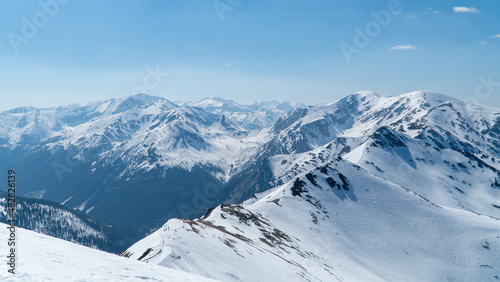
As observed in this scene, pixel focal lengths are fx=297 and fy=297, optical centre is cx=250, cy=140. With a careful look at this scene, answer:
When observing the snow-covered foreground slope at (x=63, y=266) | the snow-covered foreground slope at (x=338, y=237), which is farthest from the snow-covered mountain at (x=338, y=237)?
the snow-covered foreground slope at (x=63, y=266)

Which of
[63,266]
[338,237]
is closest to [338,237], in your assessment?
[338,237]

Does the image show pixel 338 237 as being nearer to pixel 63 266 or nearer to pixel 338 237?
pixel 338 237

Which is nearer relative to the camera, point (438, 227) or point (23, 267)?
point (23, 267)

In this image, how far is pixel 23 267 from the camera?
20047 millimetres

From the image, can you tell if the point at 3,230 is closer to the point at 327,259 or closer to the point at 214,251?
the point at 214,251

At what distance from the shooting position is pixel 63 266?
72.5 feet

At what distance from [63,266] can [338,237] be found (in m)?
105

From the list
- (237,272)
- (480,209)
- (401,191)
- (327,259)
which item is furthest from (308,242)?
(480,209)

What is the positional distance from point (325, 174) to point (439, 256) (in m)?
60.5

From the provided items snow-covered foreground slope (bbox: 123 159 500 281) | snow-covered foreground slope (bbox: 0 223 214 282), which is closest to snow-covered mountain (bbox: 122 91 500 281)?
snow-covered foreground slope (bbox: 123 159 500 281)

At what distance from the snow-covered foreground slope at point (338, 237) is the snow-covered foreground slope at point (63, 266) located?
18.1m

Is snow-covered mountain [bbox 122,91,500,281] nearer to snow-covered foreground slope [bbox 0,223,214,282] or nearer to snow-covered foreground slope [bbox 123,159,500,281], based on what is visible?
snow-covered foreground slope [bbox 123,159,500,281]

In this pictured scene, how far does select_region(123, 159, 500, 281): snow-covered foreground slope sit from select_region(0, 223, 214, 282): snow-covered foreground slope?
18.1 m

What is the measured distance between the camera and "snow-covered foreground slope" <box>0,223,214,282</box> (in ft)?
64.1
